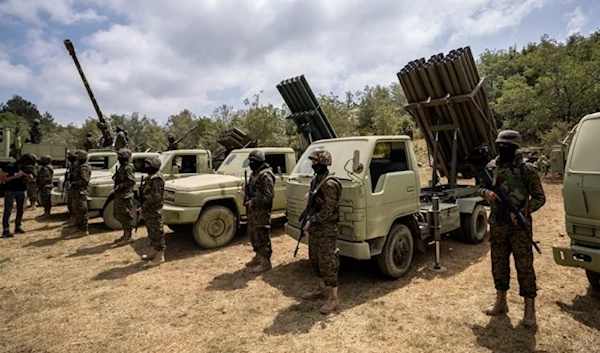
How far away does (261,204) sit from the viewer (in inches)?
209

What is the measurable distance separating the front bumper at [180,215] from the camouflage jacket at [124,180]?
3.25ft

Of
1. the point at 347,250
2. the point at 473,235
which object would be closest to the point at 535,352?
the point at 347,250

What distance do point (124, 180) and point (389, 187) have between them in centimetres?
485

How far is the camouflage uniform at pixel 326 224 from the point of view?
4059mm

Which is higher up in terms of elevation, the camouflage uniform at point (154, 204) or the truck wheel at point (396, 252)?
the camouflage uniform at point (154, 204)

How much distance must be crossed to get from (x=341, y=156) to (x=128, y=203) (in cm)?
433

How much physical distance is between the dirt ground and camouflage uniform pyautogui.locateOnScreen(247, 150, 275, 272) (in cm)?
39

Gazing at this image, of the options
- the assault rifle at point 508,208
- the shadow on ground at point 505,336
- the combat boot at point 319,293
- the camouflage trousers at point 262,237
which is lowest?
the shadow on ground at point 505,336

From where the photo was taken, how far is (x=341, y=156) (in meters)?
5.13

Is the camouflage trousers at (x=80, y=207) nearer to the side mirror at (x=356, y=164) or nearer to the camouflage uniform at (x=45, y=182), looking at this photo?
the camouflage uniform at (x=45, y=182)

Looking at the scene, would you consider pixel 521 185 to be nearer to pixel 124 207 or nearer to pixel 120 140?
pixel 124 207

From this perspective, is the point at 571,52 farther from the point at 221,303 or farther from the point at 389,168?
the point at 221,303

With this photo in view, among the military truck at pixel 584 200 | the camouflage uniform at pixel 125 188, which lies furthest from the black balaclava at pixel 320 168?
the camouflage uniform at pixel 125 188

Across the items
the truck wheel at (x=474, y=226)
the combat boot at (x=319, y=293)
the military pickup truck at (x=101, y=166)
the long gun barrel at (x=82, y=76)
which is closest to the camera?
the combat boot at (x=319, y=293)
